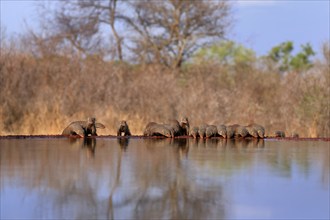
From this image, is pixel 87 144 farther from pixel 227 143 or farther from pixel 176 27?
pixel 176 27

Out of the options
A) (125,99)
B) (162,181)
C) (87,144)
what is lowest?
(162,181)

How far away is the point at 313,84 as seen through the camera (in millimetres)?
20875

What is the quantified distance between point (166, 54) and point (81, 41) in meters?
4.04

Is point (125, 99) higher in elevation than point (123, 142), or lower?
higher

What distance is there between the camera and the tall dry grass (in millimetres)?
18703

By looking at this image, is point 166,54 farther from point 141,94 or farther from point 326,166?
point 326,166

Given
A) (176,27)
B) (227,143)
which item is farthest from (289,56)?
(227,143)

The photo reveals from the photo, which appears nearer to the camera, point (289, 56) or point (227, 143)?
point (227, 143)

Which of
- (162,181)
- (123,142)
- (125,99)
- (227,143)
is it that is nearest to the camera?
(162,181)

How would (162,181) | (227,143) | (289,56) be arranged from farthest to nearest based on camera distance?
(289,56)
(227,143)
(162,181)

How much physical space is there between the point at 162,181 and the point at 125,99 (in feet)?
37.5

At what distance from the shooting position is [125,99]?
67.6 ft

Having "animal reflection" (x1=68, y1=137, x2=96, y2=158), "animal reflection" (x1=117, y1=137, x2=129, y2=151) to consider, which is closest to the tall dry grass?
"animal reflection" (x1=117, y1=137, x2=129, y2=151)

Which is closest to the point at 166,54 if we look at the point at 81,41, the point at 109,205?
the point at 81,41
